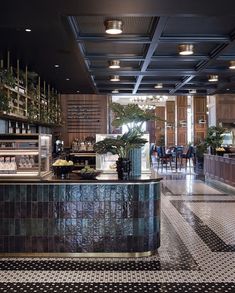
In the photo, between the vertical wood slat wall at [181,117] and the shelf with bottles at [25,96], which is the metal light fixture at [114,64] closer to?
the shelf with bottles at [25,96]

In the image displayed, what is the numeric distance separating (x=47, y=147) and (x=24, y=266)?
63.6 inches

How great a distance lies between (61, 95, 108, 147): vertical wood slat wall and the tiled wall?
9.23 meters

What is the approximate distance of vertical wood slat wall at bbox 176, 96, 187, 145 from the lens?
2444cm

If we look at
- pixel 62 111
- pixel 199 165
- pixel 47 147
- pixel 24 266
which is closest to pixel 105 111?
pixel 62 111

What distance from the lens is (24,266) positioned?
4477 millimetres

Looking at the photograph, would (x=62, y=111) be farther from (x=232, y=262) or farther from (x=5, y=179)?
(x=232, y=262)

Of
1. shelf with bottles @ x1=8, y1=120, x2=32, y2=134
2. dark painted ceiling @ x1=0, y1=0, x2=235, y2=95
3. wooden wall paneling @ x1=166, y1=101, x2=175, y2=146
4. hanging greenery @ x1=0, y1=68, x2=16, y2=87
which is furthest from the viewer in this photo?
wooden wall paneling @ x1=166, y1=101, x2=175, y2=146

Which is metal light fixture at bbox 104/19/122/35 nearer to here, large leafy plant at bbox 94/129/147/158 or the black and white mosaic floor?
large leafy plant at bbox 94/129/147/158

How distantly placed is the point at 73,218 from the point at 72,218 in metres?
0.01

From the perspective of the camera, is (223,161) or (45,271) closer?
(45,271)

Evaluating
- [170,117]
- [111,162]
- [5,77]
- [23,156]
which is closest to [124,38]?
[111,162]

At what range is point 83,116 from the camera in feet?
45.9

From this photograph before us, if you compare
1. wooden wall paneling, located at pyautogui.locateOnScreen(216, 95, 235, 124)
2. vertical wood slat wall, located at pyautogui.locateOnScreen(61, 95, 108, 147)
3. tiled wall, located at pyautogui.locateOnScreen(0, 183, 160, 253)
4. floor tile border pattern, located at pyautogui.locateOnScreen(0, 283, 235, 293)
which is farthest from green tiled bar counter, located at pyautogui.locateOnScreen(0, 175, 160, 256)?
wooden wall paneling, located at pyautogui.locateOnScreen(216, 95, 235, 124)

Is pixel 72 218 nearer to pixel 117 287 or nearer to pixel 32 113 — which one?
pixel 117 287
